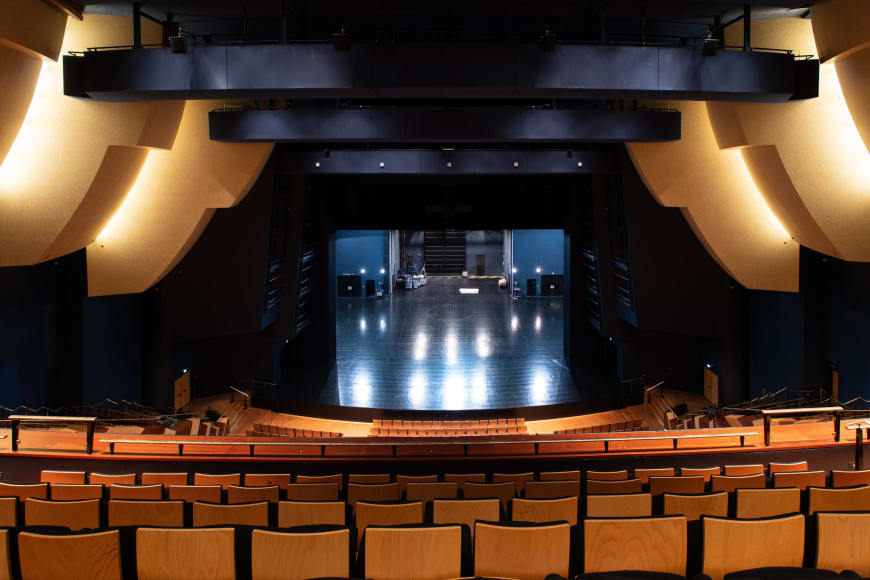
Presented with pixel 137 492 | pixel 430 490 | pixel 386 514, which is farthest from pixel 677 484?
pixel 137 492

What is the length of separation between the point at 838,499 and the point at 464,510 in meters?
2.49

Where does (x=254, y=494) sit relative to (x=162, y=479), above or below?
above

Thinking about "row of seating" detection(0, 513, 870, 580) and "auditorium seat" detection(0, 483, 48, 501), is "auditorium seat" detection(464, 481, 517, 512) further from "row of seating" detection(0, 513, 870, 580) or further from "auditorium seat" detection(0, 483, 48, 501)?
"auditorium seat" detection(0, 483, 48, 501)

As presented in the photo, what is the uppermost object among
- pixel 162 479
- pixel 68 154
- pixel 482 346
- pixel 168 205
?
pixel 68 154

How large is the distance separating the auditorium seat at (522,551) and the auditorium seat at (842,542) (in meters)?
1.28

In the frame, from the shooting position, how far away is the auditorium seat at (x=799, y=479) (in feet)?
19.6

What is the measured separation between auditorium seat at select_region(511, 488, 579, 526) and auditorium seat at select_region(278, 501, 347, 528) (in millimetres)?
1134

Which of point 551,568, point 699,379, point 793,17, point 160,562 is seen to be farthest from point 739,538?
point 699,379

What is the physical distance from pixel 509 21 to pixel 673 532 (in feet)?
30.0

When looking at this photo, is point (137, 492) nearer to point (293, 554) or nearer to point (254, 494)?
point (254, 494)

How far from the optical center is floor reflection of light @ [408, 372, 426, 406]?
20.6 m

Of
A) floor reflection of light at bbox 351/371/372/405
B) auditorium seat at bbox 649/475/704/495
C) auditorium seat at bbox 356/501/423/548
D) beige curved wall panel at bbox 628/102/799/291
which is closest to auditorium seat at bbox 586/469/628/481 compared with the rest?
auditorium seat at bbox 649/475/704/495

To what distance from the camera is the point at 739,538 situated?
11.3ft

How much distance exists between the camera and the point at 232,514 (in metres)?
4.48
